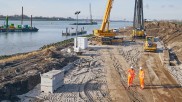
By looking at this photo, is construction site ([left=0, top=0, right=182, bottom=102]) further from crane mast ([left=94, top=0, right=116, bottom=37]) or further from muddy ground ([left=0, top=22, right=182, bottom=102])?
crane mast ([left=94, top=0, right=116, bottom=37])

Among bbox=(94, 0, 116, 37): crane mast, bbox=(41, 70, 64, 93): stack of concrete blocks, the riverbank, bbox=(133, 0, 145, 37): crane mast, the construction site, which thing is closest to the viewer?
the riverbank

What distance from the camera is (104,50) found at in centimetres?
3095

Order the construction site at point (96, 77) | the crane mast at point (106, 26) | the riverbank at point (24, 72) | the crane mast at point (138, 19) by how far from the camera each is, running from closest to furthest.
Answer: the riverbank at point (24, 72) < the construction site at point (96, 77) < the crane mast at point (106, 26) < the crane mast at point (138, 19)

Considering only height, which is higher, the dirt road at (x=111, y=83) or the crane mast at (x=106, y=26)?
the crane mast at (x=106, y=26)

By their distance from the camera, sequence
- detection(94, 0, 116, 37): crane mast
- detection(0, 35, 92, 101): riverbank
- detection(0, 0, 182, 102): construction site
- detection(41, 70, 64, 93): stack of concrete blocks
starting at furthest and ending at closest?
detection(94, 0, 116, 37): crane mast, detection(41, 70, 64, 93): stack of concrete blocks, detection(0, 0, 182, 102): construction site, detection(0, 35, 92, 101): riverbank

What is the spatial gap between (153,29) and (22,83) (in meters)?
47.9

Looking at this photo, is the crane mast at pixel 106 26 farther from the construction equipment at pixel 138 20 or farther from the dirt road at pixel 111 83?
the dirt road at pixel 111 83

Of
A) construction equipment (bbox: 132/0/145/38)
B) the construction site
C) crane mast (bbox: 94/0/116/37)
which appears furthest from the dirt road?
construction equipment (bbox: 132/0/145/38)

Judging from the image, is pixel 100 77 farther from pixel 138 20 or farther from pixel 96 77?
pixel 138 20

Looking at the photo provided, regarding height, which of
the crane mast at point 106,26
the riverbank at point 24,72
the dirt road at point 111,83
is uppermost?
the crane mast at point 106,26

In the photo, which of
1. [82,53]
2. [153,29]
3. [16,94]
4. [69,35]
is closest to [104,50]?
[82,53]

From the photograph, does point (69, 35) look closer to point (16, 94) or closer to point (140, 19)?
point (140, 19)

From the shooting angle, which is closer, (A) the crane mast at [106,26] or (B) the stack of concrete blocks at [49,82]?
(B) the stack of concrete blocks at [49,82]

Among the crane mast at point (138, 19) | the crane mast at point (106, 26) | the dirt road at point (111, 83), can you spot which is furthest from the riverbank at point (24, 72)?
the crane mast at point (138, 19)
